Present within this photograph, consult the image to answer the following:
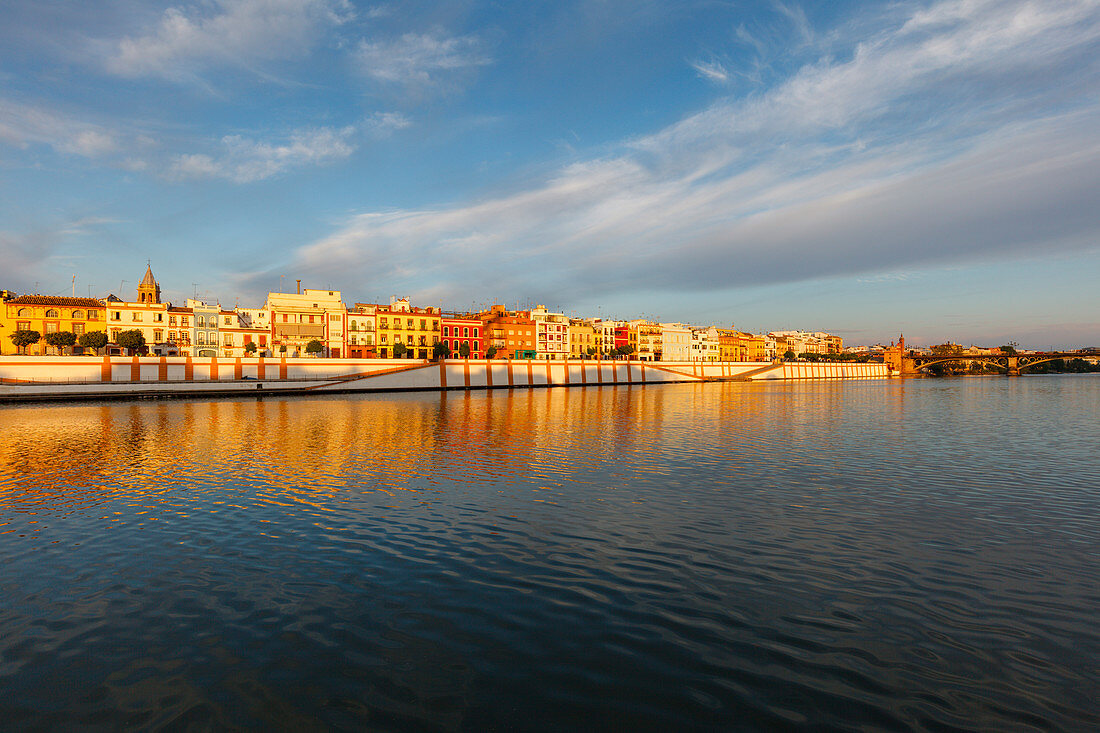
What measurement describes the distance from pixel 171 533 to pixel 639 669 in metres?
12.3

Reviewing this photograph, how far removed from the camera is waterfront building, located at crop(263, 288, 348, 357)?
110750 millimetres

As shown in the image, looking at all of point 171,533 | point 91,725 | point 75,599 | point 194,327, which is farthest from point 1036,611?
point 194,327

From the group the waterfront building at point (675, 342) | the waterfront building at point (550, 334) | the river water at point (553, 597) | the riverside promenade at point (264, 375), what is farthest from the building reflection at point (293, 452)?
the waterfront building at point (675, 342)

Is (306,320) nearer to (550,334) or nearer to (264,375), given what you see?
(264,375)

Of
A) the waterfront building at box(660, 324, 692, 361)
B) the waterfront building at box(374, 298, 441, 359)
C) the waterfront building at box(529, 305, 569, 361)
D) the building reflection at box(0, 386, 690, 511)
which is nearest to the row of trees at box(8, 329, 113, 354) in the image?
the waterfront building at box(374, 298, 441, 359)

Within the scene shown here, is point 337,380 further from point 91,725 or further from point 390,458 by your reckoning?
point 91,725

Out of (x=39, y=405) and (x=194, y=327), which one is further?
(x=194, y=327)

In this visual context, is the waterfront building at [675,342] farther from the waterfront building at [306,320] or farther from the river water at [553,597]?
the river water at [553,597]

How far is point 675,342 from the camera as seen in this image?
182 meters

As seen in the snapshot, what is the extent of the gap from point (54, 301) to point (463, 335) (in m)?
74.6

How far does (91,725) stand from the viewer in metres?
6.76

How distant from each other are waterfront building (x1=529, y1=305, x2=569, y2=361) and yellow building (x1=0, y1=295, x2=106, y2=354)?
8870 centimetres

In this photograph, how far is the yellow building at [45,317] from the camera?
9681cm

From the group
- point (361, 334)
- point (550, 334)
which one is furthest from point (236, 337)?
point (550, 334)
